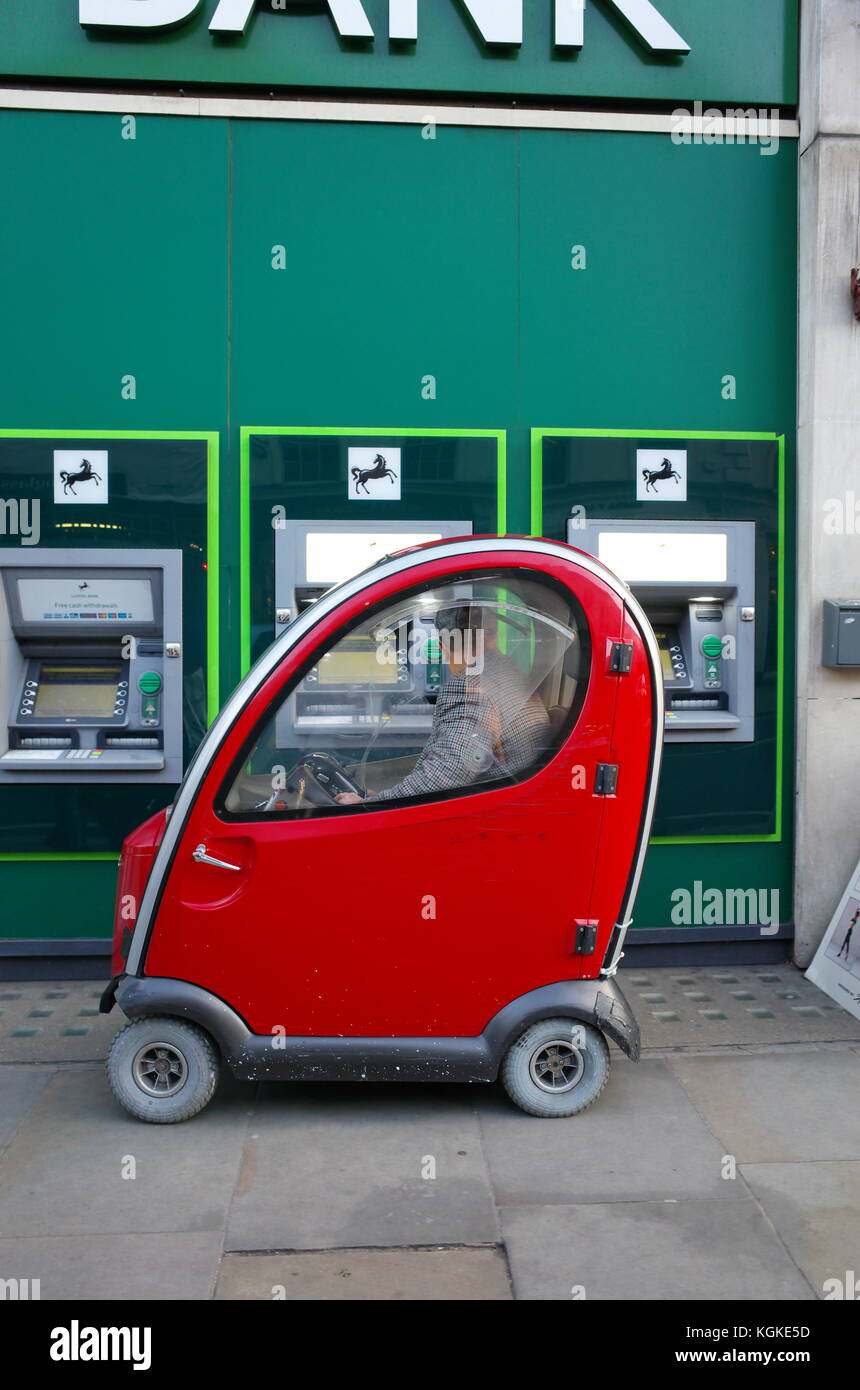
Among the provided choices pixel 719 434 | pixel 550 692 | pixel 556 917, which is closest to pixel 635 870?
pixel 556 917

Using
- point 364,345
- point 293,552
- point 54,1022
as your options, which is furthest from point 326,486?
point 54,1022

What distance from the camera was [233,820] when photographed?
384cm

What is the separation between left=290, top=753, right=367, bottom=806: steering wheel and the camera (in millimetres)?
3881

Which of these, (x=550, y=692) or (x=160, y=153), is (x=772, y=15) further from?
(x=550, y=692)

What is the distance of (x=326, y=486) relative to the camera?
567 centimetres

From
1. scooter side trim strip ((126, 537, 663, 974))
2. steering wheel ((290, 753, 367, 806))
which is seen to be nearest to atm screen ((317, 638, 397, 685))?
scooter side trim strip ((126, 537, 663, 974))

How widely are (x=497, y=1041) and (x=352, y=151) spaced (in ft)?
14.6

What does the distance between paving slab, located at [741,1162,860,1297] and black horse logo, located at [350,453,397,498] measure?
3601 mm

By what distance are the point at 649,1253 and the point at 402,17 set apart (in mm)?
5639

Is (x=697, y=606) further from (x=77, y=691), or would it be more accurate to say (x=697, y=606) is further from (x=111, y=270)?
(x=111, y=270)

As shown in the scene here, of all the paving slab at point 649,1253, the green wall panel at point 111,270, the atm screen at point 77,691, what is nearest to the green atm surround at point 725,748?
the green wall panel at point 111,270

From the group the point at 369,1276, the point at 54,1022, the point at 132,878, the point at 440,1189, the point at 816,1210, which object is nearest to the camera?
the point at 369,1276

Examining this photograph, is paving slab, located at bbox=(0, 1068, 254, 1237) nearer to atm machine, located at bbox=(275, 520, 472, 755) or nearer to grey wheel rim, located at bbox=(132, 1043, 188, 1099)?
grey wheel rim, located at bbox=(132, 1043, 188, 1099)

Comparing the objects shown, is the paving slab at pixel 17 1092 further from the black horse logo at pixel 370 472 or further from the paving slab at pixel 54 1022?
the black horse logo at pixel 370 472
